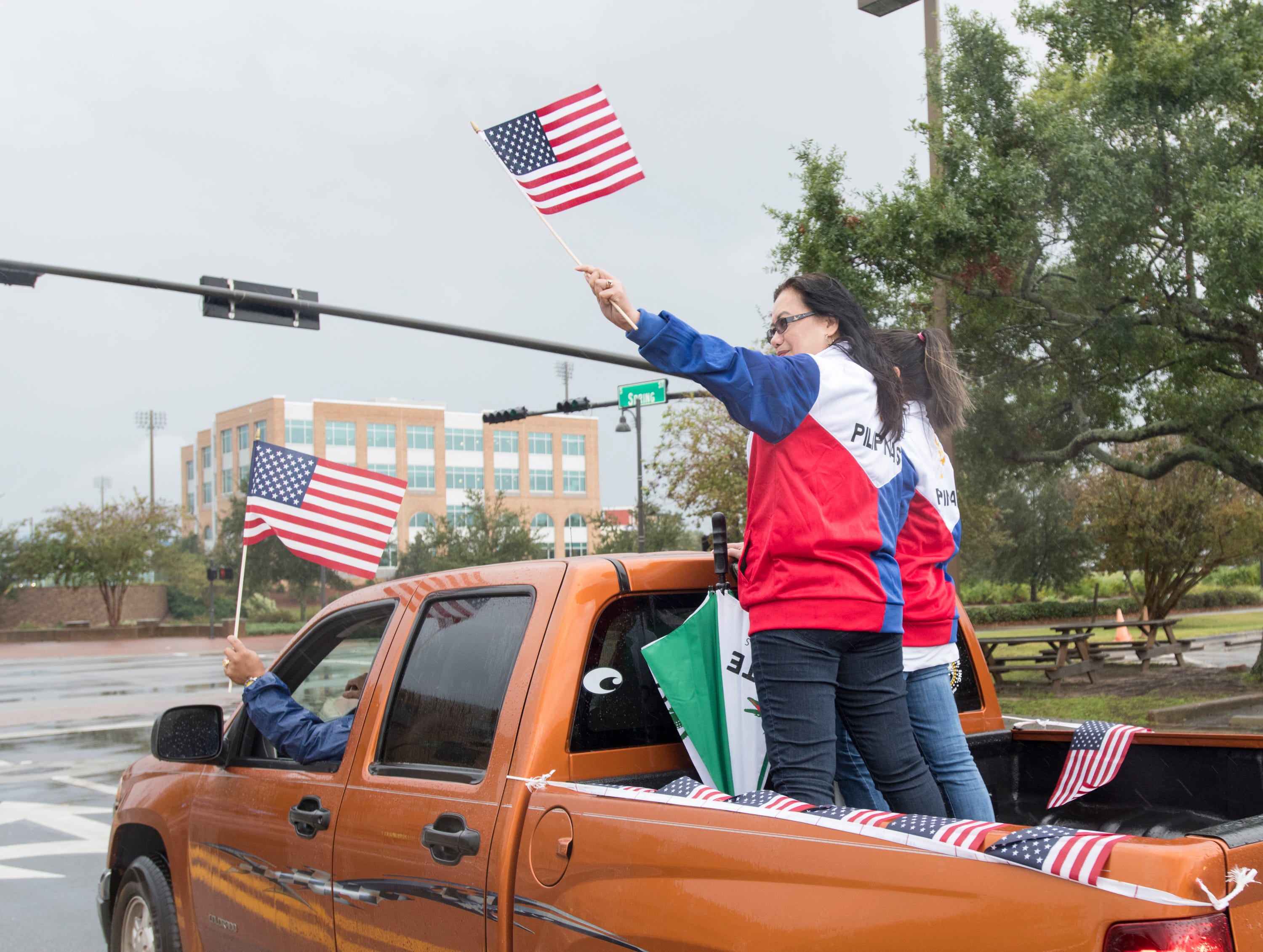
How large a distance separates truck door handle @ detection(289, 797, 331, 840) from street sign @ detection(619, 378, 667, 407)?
48.5 feet

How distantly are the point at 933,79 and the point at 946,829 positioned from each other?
1270cm

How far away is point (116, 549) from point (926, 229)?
50.4 meters

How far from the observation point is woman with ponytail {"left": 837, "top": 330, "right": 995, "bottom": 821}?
2.80 m

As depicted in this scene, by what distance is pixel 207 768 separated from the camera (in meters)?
3.78

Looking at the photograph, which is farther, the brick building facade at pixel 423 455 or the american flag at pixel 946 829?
the brick building facade at pixel 423 455

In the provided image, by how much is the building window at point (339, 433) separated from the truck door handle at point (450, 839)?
87975mm

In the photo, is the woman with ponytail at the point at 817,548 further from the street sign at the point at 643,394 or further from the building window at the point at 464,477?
the building window at the point at 464,477

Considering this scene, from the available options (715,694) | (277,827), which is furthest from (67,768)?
(715,694)

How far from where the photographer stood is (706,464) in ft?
98.7

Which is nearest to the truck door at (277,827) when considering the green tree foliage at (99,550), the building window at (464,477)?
the green tree foliage at (99,550)

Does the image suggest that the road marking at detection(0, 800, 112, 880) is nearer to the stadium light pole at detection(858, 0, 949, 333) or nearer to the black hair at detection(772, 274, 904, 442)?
the black hair at detection(772, 274, 904, 442)

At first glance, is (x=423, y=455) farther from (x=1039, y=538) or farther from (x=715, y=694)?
(x=715, y=694)

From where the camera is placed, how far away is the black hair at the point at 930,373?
312cm

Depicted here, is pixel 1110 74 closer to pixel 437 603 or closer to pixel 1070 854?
pixel 437 603
